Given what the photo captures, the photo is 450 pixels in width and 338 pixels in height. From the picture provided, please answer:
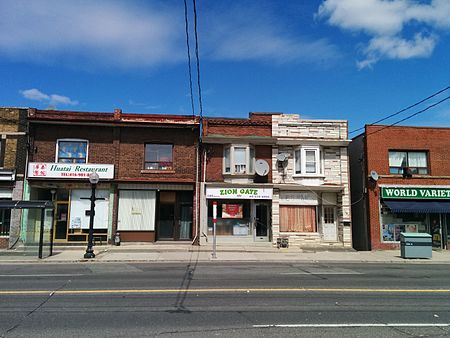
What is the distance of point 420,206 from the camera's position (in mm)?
21203

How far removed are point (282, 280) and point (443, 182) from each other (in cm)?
1584

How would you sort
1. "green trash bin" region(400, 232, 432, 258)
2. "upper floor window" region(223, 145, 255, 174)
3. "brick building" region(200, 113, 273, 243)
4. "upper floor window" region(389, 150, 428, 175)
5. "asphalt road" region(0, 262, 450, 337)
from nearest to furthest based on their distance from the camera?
"asphalt road" region(0, 262, 450, 337) → "green trash bin" region(400, 232, 432, 258) → "brick building" region(200, 113, 273, 243) → "upper floor window" region(223, 145, 255, 174) → "upper floor window" region(389, 150, 428, 175)

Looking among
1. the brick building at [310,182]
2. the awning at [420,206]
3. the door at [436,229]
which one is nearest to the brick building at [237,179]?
the brick building at [310,182]

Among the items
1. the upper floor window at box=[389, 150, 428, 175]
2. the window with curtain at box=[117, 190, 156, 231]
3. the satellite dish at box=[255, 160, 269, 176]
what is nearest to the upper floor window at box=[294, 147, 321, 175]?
the satellite dish at box=[255, 160, 269, 176]

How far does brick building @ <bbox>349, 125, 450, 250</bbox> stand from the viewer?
21.4 m

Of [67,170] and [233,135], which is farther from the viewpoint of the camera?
[233,135]

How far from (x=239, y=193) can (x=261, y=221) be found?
226 cm

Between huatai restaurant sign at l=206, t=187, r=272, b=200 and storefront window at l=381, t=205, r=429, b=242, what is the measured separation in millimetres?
6822

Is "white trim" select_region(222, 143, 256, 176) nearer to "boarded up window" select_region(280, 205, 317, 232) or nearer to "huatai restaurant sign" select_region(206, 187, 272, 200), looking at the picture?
"huatai restaurant sign" select_region(206, 187, 272, 200)

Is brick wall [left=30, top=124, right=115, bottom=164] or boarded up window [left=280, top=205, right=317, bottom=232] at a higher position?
brick wall [left=30, top=124, right=115, bottom=164]

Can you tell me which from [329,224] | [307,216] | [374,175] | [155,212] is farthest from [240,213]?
[374,175]

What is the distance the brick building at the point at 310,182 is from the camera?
21.7 metres

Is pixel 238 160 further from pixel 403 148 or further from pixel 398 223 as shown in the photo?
pixel 398 223

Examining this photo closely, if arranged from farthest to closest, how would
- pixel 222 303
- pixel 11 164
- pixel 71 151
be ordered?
pixel 71 151 < pixel 11 164 < pixel 222 303
